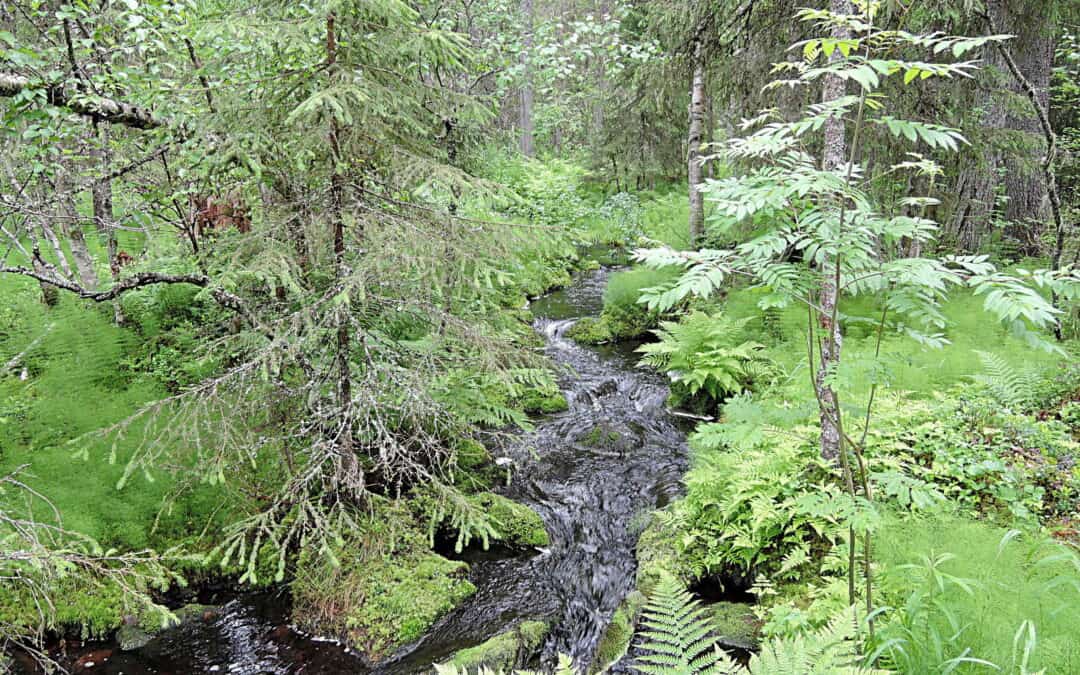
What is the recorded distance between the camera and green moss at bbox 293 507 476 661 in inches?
189

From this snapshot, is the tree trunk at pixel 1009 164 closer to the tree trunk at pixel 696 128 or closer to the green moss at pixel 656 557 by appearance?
the tree trunk at pixel 696 128

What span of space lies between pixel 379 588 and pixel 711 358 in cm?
516

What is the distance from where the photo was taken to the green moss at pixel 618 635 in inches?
180

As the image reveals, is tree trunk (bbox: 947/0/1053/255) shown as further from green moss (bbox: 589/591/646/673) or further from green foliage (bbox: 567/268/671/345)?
green moss (bbox: 589/591/646/673)

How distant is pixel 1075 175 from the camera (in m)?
10.1

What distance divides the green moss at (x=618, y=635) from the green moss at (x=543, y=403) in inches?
153

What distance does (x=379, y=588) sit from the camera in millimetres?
5039

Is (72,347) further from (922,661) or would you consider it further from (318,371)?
(922,661)

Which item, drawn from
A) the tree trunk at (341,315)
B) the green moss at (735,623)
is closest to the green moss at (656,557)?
the green moss at (735,623)

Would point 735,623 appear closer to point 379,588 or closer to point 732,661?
point 732,661

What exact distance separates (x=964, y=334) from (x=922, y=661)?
18.3ft

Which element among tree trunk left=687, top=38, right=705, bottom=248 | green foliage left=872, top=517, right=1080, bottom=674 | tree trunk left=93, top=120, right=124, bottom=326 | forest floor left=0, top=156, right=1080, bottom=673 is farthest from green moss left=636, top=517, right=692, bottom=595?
tree trunk left=93, top=120, right=124, bottom=326

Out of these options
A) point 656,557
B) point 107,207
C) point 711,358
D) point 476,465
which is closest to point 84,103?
point 107,207

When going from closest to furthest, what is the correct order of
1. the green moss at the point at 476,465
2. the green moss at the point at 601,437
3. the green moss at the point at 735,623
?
the green moss at the point at 735,623 < the green moss at the point at 476,465 < the green moss at the point at 601,437
